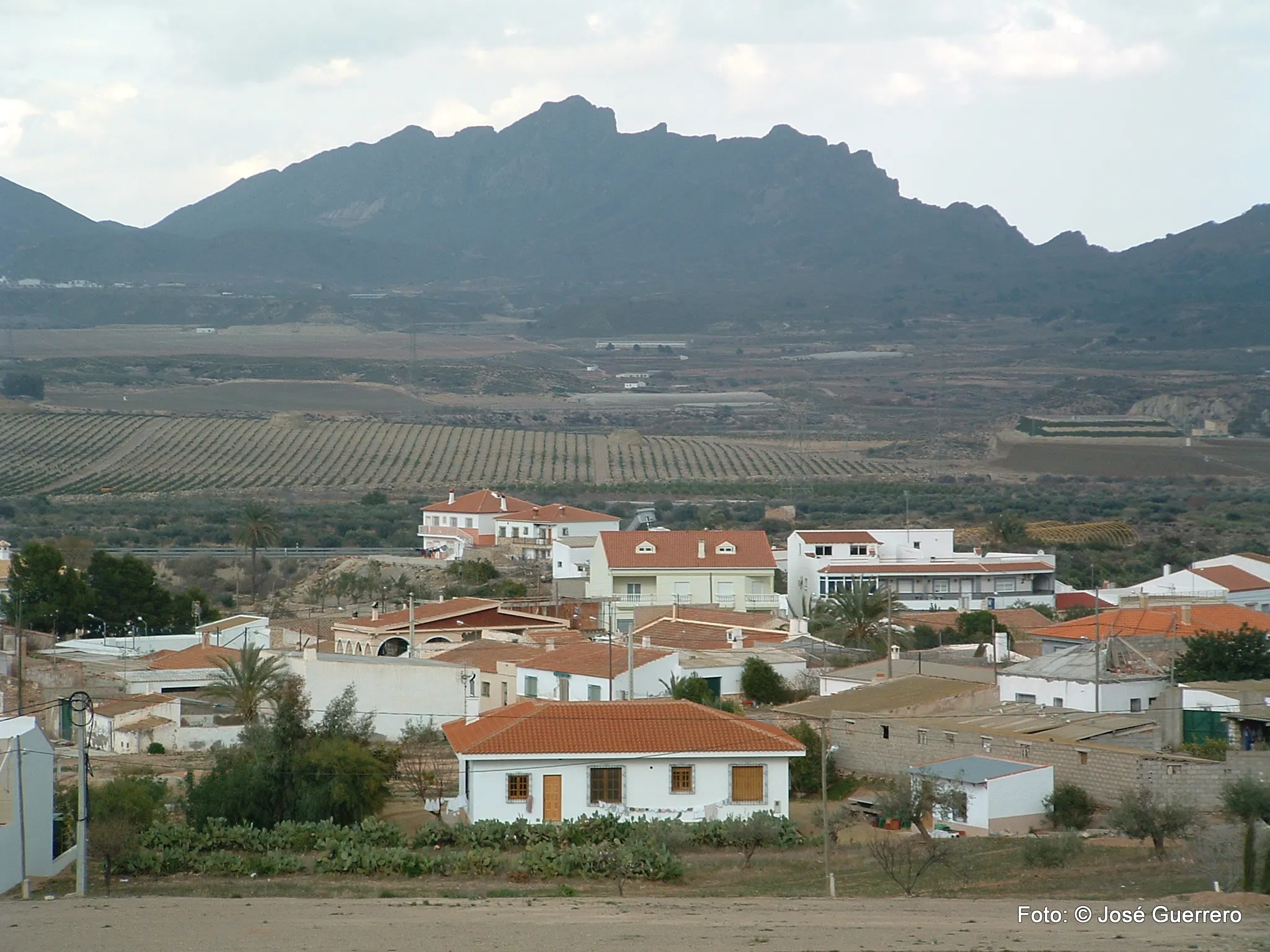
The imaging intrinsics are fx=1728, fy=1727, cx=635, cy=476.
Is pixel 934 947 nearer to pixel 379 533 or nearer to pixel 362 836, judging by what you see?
pixel 362 836

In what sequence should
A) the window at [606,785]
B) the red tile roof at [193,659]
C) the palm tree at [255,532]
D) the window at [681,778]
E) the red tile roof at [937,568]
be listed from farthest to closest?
the palm tree at [255,532]
the red tile roof at [937,568]
the red tile roof at [193,659]
the window at [681,778]
the window at [606,785]

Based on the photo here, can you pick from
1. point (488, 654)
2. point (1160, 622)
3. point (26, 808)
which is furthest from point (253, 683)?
point (1160, 622)

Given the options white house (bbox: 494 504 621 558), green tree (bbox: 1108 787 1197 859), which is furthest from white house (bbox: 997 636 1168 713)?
white house (bbox: 494 504 621 558)

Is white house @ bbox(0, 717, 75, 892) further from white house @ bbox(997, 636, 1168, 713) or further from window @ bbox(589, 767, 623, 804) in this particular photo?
white house @ bbox(997, 636, 1168, 713)

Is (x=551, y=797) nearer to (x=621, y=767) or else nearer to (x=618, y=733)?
(x=621, y=767)

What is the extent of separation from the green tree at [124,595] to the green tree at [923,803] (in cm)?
2550

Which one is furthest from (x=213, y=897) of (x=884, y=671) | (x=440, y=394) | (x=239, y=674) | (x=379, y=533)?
(x=440, y=394)

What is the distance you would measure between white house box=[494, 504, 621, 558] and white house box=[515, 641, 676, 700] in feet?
87.4

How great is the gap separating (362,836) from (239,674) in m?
9.58

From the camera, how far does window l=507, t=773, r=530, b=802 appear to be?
74.9ft

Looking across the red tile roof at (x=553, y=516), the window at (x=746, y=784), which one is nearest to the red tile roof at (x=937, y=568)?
the red tile roof at (x=553, y=516)

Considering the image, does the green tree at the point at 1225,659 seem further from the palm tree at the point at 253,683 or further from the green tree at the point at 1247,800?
the palm tree at the point at 253,683

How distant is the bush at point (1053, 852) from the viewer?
19297 millimetres

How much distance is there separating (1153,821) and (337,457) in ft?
309
